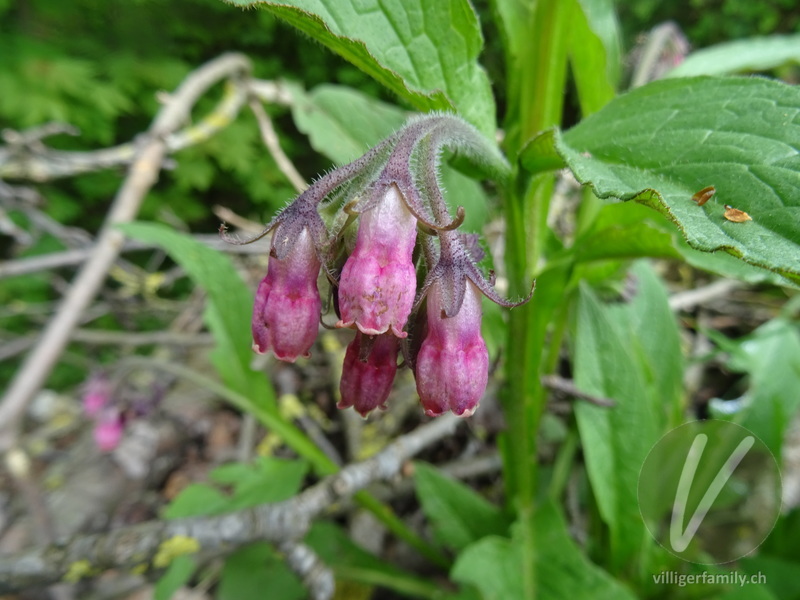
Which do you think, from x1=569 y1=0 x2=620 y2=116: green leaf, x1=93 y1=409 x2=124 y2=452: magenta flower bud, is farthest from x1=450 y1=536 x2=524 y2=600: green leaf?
x1=93 y1=409 x2=124 y2=452: magenta flower bud

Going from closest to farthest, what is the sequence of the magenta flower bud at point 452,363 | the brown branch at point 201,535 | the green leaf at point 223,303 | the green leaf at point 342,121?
the magenta flower bud at point 452,363 → the brown branch at point 201,535 → the green leaf at point 223,303 → the green leaf at point 342,121

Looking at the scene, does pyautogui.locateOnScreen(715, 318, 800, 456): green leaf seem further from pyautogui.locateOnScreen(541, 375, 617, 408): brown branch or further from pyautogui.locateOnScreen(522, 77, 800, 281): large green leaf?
pyautogui.locateOnScreen(522, 77, 800, 281): large green leaf

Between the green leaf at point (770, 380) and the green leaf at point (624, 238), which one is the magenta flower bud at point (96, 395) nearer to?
the green leaf at point (624, 238)

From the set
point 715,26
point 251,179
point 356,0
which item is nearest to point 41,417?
point 251,179

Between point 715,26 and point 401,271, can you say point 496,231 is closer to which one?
point 401,271

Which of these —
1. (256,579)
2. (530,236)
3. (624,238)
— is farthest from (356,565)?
(624,238)

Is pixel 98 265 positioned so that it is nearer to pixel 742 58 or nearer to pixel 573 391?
pixel 573 391

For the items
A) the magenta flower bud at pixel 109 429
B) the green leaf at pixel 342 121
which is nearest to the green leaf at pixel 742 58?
the green leaf at pixel 342 121
